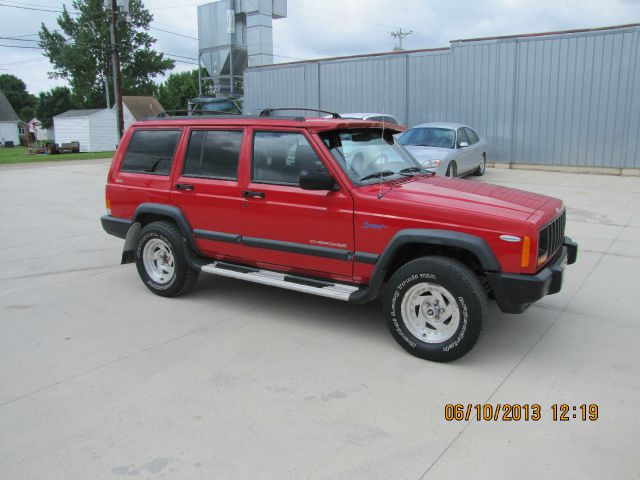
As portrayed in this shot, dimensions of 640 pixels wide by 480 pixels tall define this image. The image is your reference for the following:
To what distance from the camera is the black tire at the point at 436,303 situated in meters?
4.06

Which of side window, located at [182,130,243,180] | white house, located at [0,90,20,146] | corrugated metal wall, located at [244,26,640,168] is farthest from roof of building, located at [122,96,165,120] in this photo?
side window, located at [182,130,243,180]

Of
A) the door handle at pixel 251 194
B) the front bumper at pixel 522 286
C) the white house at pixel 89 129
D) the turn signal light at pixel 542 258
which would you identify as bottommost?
the front bumper at pixel 522 286

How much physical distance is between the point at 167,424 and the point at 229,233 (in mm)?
2253

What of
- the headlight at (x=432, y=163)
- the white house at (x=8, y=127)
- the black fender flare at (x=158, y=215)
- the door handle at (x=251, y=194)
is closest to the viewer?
the door handle at (x=251, y=194)

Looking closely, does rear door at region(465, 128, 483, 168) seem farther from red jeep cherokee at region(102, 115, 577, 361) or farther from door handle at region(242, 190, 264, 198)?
door handle at region(242, 190, 264, 198)

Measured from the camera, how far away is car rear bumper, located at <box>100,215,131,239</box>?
6223 mm

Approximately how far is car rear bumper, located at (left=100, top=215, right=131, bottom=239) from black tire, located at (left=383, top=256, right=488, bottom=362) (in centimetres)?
330

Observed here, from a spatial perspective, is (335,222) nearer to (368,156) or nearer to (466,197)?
(368,156)

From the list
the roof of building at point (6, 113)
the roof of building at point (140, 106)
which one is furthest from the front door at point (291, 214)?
the roof of building at point (6, 113)

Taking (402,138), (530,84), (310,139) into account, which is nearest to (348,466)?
(310,139)

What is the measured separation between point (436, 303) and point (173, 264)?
2.87 metres

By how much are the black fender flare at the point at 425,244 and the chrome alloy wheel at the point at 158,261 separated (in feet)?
7.62

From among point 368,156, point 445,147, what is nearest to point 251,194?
point 368,156

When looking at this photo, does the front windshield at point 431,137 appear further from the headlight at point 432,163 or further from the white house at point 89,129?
the white house at point 89,129
